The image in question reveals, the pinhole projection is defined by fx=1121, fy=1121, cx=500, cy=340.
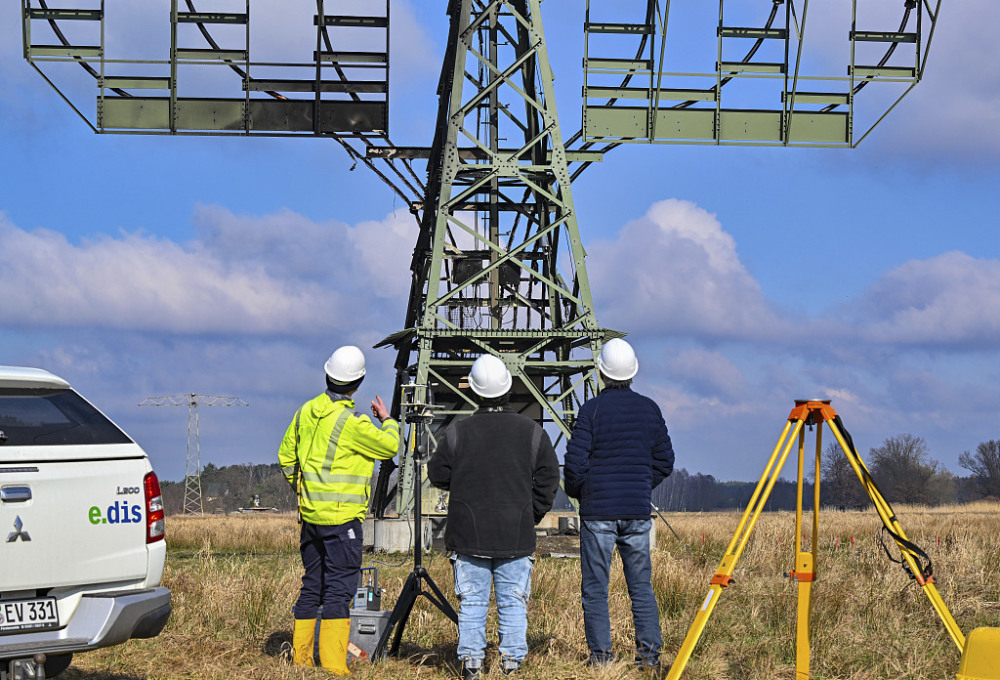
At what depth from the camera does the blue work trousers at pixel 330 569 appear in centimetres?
734

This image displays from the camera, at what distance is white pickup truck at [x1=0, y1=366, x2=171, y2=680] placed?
5473 millimetres

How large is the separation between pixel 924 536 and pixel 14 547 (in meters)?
13.7

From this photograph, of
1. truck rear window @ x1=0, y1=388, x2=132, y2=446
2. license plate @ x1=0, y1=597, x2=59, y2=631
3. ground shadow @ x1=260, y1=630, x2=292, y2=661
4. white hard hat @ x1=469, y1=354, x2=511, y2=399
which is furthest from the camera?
ground shadow @ x1=260, y1=630, x2=292, y2=661

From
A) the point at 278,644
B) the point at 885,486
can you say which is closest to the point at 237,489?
the point at 885,486

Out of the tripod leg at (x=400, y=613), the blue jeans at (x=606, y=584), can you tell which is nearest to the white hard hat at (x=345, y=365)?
the tripod leg at (x=400, y=613)

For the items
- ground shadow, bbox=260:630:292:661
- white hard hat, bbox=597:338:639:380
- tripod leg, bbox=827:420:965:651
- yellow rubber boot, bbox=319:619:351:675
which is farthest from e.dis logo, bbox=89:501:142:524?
tripod leg, bbox=827:420:965:651

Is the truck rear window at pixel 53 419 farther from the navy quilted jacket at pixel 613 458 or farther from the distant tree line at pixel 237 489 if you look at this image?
the distant tree line at pixel 237 489

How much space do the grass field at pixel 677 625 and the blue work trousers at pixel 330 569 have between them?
0.39 m

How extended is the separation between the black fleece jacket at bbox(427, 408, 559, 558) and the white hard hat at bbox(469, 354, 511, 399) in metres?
0.13

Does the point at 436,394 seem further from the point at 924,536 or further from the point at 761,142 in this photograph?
the point at 924,536

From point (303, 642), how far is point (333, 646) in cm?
25

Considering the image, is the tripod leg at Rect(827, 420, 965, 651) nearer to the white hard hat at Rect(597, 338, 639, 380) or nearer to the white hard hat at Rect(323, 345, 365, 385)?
the white hard hat at Rect(597, 338, 639, 380)

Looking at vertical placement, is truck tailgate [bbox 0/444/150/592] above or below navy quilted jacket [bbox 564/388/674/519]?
below

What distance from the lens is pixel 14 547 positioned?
5.44 m
